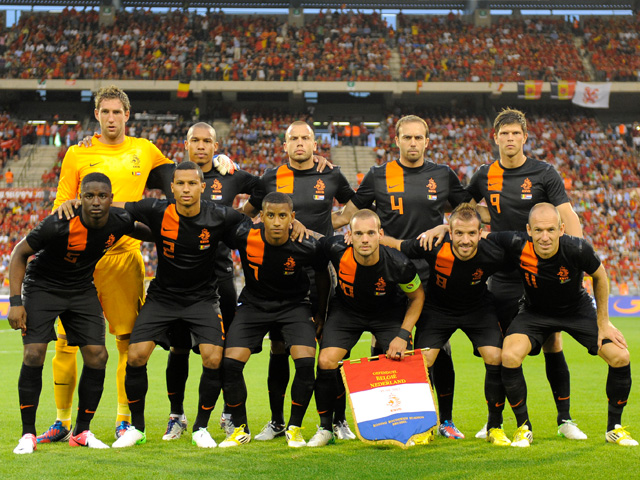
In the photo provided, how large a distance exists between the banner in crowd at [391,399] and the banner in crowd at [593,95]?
2842 cm

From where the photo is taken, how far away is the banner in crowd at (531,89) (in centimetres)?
3070

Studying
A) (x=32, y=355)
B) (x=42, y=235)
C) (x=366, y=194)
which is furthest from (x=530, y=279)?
(x=32, y=355)

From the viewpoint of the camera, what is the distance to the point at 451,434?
222 inches

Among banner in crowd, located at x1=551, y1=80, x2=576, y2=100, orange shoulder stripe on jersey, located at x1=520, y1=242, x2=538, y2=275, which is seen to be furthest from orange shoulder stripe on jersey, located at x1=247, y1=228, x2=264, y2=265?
banner in crowd, located at x1=551, y1=80, x2=576, y2=100

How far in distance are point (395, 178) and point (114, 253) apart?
2.47m

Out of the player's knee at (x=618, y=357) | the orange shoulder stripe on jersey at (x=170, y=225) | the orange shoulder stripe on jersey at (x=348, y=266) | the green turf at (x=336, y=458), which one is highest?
the orange shoulder stripe on jersey at (x=170, y=225)

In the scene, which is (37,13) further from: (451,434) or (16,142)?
(451,434)

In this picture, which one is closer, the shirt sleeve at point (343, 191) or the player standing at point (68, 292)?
the player standing at point (68, 292)

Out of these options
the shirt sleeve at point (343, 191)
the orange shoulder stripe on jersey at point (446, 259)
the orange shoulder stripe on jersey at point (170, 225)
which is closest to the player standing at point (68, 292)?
the orange shoulder stripe on jersey at point (170, 225)

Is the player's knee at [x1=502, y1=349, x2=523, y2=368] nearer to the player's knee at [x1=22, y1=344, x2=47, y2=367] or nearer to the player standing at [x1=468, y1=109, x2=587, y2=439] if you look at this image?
the player standing at [x1=468, y1=109, x2=587, y2=439]

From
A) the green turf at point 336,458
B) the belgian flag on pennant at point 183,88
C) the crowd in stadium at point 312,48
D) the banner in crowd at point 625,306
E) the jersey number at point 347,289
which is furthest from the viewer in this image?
the crowd in stadium at point 312,48

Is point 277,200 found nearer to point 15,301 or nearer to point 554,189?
point 15,301

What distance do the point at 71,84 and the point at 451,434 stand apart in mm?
28791

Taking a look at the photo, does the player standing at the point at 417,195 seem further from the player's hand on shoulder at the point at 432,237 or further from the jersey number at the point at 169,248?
the jersey number at the point at 169,248
